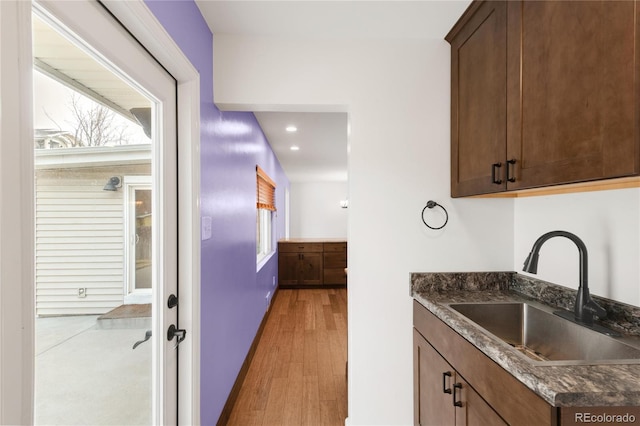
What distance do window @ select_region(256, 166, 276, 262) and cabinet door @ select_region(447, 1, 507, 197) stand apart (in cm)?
227

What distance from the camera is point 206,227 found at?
150 cm

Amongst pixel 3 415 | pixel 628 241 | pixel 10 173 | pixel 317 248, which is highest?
pixel 10 173

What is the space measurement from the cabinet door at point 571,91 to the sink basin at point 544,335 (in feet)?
1.98

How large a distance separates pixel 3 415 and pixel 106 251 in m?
0.45

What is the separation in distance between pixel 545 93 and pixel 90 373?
178 centimetres

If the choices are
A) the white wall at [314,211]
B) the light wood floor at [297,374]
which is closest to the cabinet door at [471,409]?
the light wood floor at [297,374]

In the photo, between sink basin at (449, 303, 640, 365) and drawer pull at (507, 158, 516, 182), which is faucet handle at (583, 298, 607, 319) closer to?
sink basin at (449, 303, 640, 365)

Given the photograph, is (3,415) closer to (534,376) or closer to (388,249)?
(534,376)

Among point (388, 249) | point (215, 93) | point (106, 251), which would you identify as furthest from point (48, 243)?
point (388, 249)

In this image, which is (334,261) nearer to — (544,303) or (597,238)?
(544,303)

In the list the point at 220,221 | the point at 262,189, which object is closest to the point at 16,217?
the point at 220,221

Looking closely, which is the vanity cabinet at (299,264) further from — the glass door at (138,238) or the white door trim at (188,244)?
the glass door at (138,238)

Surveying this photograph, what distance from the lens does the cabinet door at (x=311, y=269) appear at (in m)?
5.52

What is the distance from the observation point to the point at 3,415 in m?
0.56
